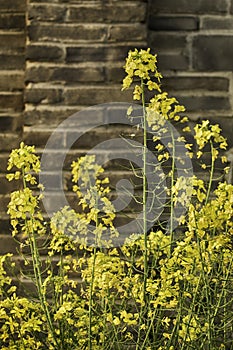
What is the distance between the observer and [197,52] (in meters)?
3.08

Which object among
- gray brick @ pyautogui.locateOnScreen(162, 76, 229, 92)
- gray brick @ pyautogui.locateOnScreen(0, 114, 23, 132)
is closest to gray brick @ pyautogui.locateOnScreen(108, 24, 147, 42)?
gray brick @ pyautogui.locateOnScreen(162, 76, 229, 92)

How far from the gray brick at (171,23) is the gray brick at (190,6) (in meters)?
0.03

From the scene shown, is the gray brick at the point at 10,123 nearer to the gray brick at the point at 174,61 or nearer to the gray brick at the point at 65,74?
the gray brick at the point at 65,74

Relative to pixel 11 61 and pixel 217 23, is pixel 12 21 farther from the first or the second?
pixel 217 23

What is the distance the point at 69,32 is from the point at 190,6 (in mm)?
509

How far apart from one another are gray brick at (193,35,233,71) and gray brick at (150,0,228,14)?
0.34 feet

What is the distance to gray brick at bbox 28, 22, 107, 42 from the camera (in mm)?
2926

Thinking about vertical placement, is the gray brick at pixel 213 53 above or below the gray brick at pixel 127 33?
below

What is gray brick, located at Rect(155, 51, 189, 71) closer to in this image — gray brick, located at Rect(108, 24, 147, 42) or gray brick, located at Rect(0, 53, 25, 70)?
gray brick, located at Rect(108, 24, 147, 42)

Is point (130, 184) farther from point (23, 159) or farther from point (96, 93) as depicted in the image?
point (23, 159)

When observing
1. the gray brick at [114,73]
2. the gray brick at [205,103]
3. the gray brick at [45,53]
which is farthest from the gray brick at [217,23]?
the gray brick at [45,53]

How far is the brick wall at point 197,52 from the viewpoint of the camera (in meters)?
3.07

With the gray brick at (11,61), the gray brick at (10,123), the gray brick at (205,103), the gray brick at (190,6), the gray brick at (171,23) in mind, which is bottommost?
the gray brick at (10,123)

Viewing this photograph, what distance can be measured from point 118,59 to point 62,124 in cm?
32
